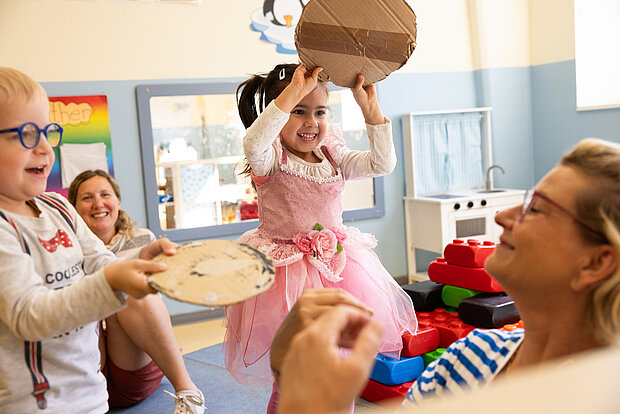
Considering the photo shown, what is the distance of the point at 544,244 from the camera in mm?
1057

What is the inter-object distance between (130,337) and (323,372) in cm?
221

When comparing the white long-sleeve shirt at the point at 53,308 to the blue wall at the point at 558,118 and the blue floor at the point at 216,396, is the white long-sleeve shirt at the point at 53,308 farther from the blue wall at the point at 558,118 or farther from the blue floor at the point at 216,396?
the blue wall at the point at 558,118

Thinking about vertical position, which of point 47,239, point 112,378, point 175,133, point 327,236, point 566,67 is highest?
point 566,67

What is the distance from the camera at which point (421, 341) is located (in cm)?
255

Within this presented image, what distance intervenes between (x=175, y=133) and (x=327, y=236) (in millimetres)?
2330

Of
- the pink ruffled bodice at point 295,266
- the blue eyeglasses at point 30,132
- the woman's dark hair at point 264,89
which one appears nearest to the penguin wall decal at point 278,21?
the woman's dark hair at point 264,89

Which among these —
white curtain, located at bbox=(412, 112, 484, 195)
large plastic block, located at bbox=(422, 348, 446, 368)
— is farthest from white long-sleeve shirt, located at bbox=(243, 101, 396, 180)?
white curtain, located at bbox=(412, 112, 484, 195)

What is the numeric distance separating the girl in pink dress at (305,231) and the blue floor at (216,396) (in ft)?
2.10

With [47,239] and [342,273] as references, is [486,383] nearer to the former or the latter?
[47,239]

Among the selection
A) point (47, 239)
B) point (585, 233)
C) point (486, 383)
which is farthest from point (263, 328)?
point (585, 233)

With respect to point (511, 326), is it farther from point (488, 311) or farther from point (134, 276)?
point (134, 276)

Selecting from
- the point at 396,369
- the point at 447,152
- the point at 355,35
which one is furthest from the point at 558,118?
the point at 355,35

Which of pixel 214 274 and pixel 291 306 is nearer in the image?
pixel 214 274

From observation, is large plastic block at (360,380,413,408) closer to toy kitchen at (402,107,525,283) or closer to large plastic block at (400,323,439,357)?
large plastic block at (400,323,439,357)
